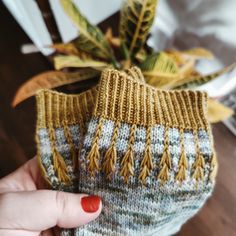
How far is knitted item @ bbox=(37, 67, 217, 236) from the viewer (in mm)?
371

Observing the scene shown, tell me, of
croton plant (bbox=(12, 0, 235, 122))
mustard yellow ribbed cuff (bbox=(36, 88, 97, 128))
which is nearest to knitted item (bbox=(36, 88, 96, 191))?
mustard yellow ribbed cuff (bbox=(36, 88, 97, 128))

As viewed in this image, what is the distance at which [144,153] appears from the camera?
1.21 ft

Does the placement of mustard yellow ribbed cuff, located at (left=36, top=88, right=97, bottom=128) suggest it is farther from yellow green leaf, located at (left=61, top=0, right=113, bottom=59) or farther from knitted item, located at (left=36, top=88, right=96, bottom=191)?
yellow green leaf, located at (left=61, top=0, right=113, bottom=59)

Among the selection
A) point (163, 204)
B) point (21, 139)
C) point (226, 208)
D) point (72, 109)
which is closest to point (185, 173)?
point (163, 204)

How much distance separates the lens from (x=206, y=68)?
69 cm

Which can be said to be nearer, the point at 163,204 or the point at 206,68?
the point at 163,204

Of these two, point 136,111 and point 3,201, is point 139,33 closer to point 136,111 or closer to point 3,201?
point 136,111

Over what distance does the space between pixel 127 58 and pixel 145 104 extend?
21 centimetres

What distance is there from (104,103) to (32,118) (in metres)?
0.39

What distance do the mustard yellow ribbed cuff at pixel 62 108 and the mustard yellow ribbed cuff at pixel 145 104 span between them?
0.05m

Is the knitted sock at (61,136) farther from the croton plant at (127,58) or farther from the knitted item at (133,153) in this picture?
the croton plant at (127,58)

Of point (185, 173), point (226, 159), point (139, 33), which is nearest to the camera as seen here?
point (185, 173)

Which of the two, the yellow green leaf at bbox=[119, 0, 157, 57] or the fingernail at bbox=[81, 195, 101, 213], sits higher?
the yellow green leaf at bbox=[119, 0, 157, 57]

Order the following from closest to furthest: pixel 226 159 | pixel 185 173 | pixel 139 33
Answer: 1. pixel 185 173
2. pixel 139 33
3. pixel 226 159
